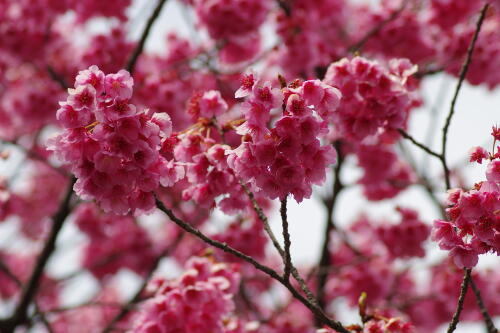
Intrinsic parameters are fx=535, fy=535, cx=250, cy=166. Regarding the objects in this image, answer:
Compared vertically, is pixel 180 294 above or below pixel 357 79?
below

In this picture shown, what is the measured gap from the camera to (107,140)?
1.91 metres

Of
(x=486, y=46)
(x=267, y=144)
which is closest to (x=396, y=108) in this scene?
(x=267, y=144)

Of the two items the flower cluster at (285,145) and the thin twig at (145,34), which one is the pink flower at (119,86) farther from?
the thin twig at (145,34)

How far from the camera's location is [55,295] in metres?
10.3

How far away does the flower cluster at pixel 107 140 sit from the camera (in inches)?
76.0

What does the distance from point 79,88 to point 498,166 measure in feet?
5.19

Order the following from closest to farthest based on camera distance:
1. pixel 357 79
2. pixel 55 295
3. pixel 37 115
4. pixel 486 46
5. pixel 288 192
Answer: pixel 288 192 < pixel 357 79 < pixel 486 46 < pixel 37 115 < pixel 55 295

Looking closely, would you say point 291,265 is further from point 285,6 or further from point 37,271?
point 285,6

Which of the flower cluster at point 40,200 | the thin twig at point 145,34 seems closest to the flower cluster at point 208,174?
the thin twig at point 145,34

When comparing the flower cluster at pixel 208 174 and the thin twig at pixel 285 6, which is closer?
the flower cluster at pixel 208 174

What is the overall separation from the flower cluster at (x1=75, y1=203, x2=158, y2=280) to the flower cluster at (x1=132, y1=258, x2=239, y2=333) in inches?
149

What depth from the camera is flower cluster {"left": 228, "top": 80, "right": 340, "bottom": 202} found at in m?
1.95

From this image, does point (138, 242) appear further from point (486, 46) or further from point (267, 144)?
point (267, 144)

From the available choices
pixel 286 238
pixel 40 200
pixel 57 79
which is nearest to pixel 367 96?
pixel 286 238
